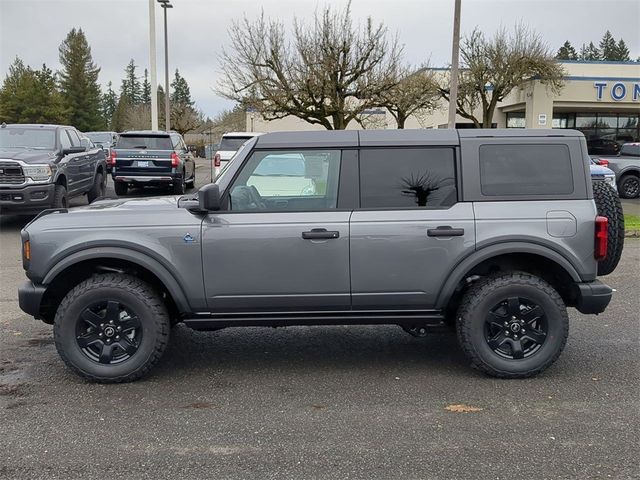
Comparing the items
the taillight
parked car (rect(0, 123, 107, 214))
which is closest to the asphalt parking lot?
the taillight

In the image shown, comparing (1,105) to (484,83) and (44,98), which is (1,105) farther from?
(484,83)

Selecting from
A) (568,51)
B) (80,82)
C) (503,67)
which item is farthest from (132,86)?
(503,67)

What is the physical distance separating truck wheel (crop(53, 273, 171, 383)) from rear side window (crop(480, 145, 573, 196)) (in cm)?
262

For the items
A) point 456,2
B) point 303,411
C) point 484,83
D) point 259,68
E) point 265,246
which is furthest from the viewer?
point 484,83

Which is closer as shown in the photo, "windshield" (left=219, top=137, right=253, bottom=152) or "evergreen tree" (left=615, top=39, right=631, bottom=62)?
"windshield" (left=219, top=137, right=253, bottom=152)

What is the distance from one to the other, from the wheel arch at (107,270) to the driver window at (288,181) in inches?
28.7

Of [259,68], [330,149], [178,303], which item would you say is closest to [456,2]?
[259,68]

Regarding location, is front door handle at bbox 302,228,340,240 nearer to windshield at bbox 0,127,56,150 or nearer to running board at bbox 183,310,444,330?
running board at bbox 183,310,444,330

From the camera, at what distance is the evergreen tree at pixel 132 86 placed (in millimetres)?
110338

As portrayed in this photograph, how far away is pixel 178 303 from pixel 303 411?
121 cm

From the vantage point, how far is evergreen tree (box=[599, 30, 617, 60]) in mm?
91669

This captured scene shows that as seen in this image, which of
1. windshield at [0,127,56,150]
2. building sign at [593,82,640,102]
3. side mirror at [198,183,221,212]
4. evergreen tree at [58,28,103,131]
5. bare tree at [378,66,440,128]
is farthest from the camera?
evergreen tree at [58,28,103,131]

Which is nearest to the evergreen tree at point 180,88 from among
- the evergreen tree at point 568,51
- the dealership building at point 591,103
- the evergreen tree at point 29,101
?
the evergreen tree at point 29,101

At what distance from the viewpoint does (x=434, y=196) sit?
4.54 meters
